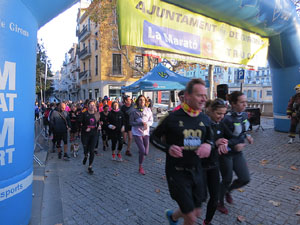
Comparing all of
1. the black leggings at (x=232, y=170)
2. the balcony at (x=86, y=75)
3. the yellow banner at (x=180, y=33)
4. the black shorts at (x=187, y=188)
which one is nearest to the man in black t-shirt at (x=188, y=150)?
the black shorts at (x=187, y=188)

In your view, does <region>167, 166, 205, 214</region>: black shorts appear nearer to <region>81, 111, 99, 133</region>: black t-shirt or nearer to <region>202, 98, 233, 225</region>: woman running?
<region>202, 98, 233, 225</region>: woman running

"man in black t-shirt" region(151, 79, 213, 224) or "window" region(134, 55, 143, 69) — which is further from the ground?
"window" region(134, 55, 143, 69)

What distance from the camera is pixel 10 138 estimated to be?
8.14ft

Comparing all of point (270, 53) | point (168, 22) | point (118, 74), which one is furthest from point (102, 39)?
point (168, 22)

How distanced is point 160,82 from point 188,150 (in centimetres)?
791

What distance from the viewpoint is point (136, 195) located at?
4078 mm

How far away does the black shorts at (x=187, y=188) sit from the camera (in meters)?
2.26

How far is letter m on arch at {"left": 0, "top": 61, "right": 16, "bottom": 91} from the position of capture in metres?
2.35

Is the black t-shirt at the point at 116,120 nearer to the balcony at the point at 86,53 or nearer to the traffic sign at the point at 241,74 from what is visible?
the traffic sign at the point at 241,74

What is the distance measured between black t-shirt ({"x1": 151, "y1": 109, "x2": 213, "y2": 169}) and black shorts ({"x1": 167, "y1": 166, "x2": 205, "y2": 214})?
0.09 metres

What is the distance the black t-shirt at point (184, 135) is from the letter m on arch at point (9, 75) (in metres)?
1.77

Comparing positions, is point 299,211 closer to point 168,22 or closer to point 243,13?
point 168,22

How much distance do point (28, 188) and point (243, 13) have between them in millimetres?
6677

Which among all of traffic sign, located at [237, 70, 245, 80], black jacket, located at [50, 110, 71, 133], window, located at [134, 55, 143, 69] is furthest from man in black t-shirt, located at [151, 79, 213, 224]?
window, located at [134, 55, 143, 69]
